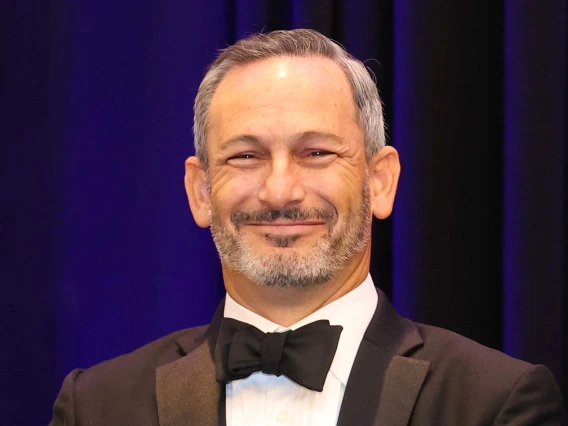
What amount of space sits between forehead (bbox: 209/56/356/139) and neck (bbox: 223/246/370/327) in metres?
0.32

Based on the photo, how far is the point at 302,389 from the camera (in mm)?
1989

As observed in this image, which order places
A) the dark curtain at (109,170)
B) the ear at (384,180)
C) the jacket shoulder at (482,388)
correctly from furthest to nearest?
the dark curtain at (109,170)
the ear at (384,180)
the jacket shoulder at (482,388)

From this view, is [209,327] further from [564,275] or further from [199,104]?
[564,275]

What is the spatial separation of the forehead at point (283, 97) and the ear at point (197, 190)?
0.38ft

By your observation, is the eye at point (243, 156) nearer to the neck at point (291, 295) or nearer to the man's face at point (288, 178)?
the man's face at point (288, 178)

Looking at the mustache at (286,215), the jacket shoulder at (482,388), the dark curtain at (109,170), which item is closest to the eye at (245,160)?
the mustache at (286,215)

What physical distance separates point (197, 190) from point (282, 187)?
0.33 metres

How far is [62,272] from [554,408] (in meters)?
1.52

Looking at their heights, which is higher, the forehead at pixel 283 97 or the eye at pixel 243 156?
the forehead at pixel 283 97

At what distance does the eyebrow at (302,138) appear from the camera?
6.50 ft

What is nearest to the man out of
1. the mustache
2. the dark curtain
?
the mustache

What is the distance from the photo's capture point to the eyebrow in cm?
198

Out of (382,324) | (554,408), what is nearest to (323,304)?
(382,324)

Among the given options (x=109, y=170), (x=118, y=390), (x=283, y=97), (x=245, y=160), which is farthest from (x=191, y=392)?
(x=109, y=170)
